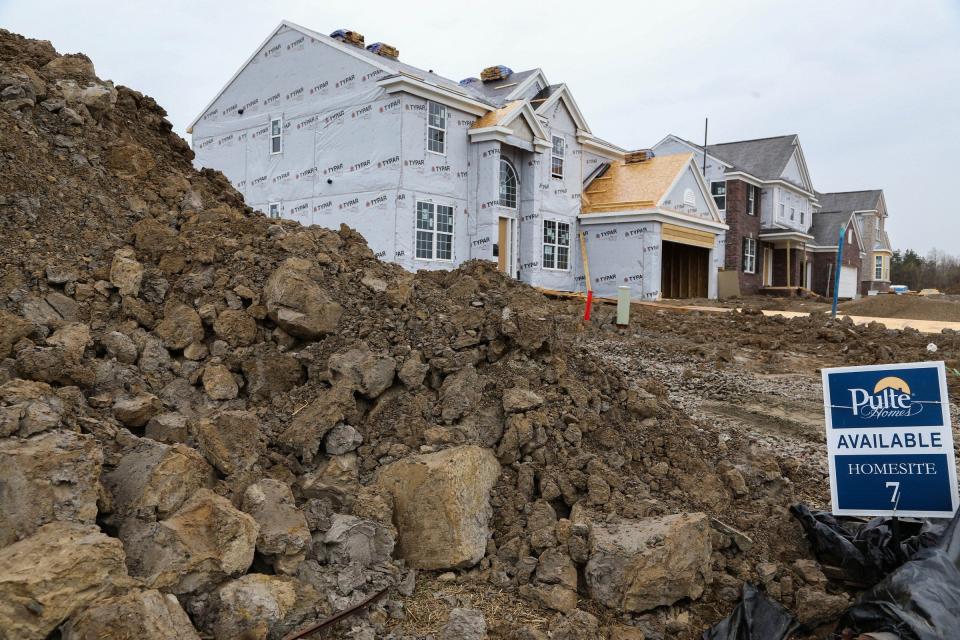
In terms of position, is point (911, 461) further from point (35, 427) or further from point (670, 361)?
point (670, 361)

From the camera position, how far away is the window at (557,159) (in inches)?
868

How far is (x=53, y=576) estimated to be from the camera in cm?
292

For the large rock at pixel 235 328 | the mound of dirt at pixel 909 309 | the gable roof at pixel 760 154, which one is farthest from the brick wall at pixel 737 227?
the large rock at pixel 235 328

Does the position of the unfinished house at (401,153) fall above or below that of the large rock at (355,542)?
above

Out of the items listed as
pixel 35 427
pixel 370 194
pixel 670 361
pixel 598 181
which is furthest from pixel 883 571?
pixel 598 181

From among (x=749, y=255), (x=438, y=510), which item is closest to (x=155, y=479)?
(x=438, y=510)

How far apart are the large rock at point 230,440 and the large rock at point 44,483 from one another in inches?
26.2

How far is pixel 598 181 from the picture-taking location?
2464cm

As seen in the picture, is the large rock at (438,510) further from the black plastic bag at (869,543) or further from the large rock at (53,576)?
the black plastic bag at (869,543)

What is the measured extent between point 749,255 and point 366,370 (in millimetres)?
30787

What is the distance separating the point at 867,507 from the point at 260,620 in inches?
153

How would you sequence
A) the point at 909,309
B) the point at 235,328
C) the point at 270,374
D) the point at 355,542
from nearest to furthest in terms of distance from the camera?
1. the point at 355,542
2. the point at 270,374
3. the point at 235,328
4. the point at 909,309

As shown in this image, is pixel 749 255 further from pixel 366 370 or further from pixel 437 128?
pixel 366 370

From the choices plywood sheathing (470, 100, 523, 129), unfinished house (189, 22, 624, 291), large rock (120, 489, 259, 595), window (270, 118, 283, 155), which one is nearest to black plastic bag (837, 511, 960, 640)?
large rock (120, 489, 259, 595)
